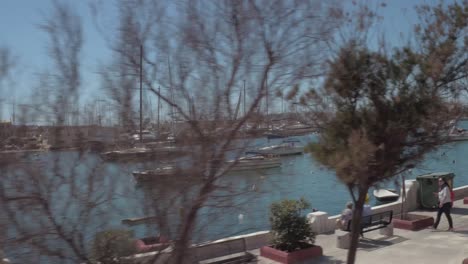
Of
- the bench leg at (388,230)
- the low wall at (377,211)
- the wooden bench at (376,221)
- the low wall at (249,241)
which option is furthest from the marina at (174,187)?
the bench leg at (388,230)

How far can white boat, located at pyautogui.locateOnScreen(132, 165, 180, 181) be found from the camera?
3467mm

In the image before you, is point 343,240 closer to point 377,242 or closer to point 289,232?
point 377,242

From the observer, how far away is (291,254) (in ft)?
29.3

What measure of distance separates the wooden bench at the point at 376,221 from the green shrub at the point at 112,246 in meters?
7.95

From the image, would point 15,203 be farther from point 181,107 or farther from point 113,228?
point 181,107

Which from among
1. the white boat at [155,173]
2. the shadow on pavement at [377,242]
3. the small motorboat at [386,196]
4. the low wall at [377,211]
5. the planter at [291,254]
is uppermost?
the white boat at [155,173]

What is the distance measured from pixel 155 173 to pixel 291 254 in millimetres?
6072

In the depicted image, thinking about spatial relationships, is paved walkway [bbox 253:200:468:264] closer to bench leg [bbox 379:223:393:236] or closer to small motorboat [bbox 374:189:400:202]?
bench leg [bbox 379:223:393:236]

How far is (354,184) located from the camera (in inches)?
273

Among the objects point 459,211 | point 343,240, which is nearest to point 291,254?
point 343,240

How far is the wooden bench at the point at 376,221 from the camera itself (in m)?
10.9

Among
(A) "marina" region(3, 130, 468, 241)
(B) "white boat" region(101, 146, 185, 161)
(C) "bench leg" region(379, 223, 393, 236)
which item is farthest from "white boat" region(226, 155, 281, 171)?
(C) "bench leg" region(379, 223, 393, 236)

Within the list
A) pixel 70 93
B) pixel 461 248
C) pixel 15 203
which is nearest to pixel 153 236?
pixel 15 203

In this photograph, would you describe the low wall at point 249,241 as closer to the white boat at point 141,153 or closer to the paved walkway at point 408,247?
the paved walkway at point 408,247
